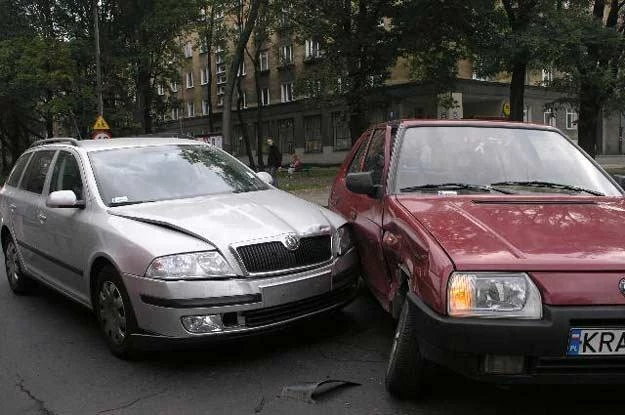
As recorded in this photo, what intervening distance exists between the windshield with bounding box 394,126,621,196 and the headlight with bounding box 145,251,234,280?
133 centimetres

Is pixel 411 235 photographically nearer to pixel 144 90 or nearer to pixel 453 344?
pixel 453 344

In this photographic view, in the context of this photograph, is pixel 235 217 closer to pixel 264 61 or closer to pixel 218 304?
pixel 218 304

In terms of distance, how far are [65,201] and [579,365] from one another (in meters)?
3.81

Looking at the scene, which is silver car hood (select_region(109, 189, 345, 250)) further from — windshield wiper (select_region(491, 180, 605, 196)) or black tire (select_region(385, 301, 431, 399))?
windshield wiper (select_region(491, 180, 605, 196))

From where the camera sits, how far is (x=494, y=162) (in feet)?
15.0

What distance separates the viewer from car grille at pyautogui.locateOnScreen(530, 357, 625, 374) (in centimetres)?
291

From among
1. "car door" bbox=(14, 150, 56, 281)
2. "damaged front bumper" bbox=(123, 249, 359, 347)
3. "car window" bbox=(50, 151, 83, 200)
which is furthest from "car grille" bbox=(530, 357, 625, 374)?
"car door" bbox=(14, 150, 56, 281)

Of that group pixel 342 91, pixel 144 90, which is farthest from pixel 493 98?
pixel 144 90

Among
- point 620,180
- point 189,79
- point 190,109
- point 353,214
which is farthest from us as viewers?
point 190,109

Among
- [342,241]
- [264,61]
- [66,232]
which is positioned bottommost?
[342,241]

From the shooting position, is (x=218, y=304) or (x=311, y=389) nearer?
(x=311, y=389)

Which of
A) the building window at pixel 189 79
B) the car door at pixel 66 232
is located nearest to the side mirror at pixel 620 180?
the car door at pixel 66 232

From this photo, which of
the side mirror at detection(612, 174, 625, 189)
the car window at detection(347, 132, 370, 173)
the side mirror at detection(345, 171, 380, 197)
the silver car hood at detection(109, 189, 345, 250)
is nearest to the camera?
the silver car hood at detection(109, 189, 345, 250)

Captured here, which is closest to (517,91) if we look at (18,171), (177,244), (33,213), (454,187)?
(18,171)
